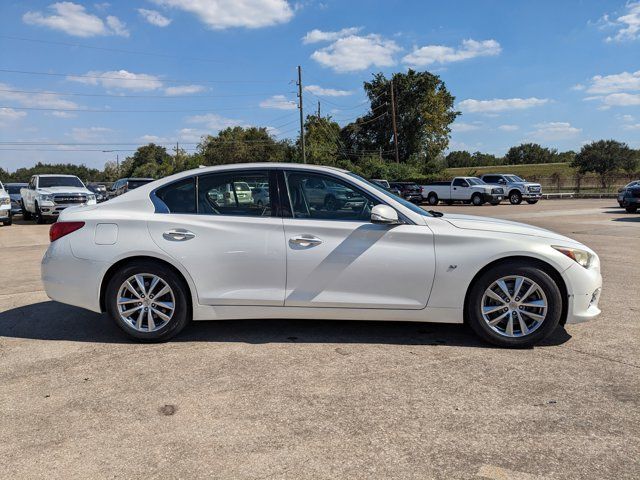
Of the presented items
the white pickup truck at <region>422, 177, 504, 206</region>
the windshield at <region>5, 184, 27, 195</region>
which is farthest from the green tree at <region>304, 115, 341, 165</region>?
the windshield at <region>5, 184, 27, 195</region>

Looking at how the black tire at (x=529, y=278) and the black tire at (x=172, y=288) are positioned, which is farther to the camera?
→ the black tire at (x=172, y=288)

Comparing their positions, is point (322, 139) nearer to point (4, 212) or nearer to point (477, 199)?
point (477, 199)

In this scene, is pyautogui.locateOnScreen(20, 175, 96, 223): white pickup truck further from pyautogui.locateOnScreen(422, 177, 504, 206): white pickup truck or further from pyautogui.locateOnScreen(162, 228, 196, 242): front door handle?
pyautogui.locateOnScreen(422, 177, 504, 206): white pickup truck

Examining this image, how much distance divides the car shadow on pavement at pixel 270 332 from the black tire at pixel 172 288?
0.17m

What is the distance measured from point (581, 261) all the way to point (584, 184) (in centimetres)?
5056

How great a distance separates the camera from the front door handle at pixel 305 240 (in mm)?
4508

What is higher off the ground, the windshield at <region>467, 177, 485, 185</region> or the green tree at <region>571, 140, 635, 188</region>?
the green tree at <region>571, 140, 635, 188</region>

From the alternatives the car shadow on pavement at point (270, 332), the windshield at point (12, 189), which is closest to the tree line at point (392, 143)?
the windshield at point (12, 189)

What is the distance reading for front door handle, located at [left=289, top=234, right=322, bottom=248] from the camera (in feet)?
14.8

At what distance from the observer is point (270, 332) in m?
5.00

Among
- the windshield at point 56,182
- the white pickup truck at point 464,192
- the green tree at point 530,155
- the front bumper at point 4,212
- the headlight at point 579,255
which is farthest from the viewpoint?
the green tree at point 530,155

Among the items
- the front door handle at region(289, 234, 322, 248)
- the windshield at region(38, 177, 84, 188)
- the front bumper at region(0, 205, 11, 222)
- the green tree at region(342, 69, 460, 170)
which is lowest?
the front bumper at region(0, 205, 11, 222)

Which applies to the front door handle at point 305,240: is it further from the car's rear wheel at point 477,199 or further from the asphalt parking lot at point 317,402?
the car's rear wheel at point 477,199

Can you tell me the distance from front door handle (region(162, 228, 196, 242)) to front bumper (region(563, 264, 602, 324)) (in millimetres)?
3264
